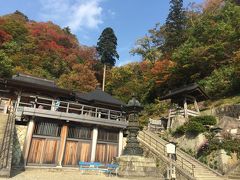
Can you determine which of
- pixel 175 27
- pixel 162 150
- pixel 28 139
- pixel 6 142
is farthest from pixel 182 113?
pixel 175 27

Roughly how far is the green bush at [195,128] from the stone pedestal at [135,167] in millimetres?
6595

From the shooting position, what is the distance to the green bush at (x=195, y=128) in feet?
65.6

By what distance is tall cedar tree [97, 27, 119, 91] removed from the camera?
5188 cm

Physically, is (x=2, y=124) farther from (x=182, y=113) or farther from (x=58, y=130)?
(x=182, y=113)

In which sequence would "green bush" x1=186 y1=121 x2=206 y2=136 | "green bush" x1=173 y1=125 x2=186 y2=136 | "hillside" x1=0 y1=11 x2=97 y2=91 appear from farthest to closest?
"hillside" x1=0 y1=11 x2=97 y2=91
"green bush" x1=173 y1=125 x2=186 y2=136
"green bush" x1=186 y1=121 x2=206 y2=136

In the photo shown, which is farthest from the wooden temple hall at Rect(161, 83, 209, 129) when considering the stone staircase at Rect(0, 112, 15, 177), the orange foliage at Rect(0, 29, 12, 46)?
the orange foliage at Rect(0, 29, 12, 46)

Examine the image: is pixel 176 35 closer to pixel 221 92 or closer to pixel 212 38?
pixel 212 38

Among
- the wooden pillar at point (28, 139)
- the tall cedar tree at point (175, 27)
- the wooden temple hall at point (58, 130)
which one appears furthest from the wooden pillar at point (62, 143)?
the tall cedar tree at point (175, 27)

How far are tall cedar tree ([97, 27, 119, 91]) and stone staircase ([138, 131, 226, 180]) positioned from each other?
31.8 metres

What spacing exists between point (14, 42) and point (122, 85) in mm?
21574

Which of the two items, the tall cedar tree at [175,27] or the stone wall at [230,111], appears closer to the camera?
the stone wall at [230,111]

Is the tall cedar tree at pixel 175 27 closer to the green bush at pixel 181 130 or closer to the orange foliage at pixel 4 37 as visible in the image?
the green bush at pixel 181 130

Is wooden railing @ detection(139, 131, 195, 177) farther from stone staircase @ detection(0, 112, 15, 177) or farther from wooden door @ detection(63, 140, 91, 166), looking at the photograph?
stone staircase @ detection(0, 112, 15, 177)

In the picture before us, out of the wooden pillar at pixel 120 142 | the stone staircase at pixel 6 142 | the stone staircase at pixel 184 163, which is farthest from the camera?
the wooden pillar at pixel 120 142
